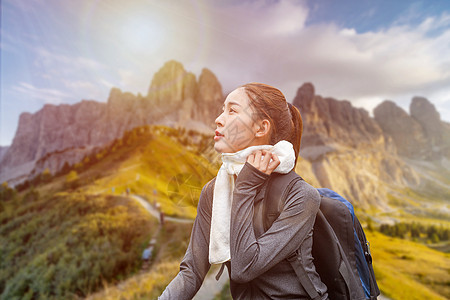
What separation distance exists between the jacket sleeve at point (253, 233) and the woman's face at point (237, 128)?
0.57 ft

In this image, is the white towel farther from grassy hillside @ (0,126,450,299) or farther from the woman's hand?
grassy hillside @ (0,126,450,299)

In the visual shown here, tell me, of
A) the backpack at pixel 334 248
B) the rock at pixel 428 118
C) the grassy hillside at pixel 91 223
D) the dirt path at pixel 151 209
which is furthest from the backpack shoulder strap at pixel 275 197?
the rock at pixel 428 118

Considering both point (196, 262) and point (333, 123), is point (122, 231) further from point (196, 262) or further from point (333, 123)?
point (196, 262)

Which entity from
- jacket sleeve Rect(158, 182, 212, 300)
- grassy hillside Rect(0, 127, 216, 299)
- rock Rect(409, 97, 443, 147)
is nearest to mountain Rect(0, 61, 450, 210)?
rock Rect(409, 97, 443, 147)

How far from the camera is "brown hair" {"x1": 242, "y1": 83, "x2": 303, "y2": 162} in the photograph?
1128mm

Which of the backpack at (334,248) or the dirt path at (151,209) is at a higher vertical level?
the backpack at (334,248)

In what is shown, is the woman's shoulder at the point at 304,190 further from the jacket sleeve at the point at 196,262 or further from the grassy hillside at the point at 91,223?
the grassy hillside at the point at 91,223

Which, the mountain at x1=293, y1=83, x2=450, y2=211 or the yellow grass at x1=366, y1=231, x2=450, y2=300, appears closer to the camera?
the yellow grass at x1=366, y1=231, x2=450, y2=300

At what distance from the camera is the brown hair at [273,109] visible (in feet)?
3.70

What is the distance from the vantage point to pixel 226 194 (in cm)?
104

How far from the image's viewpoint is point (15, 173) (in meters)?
15.2

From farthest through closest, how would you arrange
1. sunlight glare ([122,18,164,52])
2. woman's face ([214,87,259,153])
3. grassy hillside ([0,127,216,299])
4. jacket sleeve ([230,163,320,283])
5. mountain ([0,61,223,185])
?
mountain ([0,61,223,185]), grassy hillside ([0,127,216,299]), sunlight glare ([122,18,164,52]), woman's face ([214,87,259,153]), jacket sleeve ([230,163,320,283])

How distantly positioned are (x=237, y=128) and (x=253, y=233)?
0.45m

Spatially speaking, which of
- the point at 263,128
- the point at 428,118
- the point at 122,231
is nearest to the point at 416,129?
the point at 428,118
